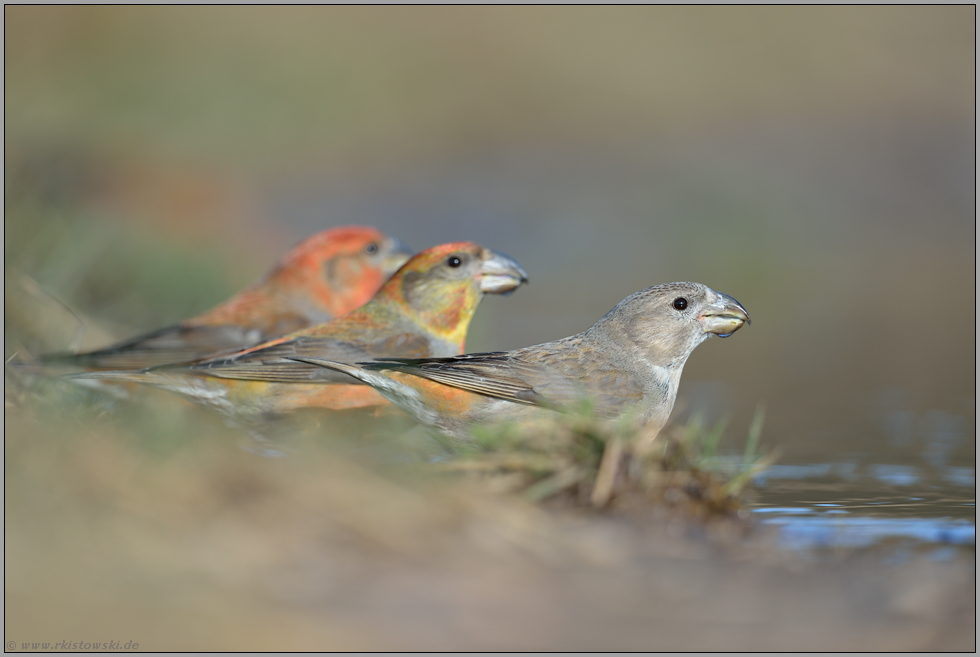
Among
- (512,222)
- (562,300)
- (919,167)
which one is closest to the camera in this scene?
(562,300)

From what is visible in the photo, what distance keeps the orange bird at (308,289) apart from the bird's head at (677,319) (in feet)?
6.68

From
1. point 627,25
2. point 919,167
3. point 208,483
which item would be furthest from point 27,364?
point 627,25

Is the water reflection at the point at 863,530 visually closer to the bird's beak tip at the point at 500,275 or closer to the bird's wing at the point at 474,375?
the bird's wing at the point at 474,375

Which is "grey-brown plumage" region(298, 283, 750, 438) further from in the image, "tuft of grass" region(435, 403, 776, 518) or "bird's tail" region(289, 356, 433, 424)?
"tuft of grass" region(435, 403, 776, 518)

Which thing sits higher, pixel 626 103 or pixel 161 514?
pixel 626 103

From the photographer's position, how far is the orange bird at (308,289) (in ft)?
21.4

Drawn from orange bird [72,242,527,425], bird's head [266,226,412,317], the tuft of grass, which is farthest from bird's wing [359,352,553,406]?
bird's head [266,226,412,317]

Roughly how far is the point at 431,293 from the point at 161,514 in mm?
2725

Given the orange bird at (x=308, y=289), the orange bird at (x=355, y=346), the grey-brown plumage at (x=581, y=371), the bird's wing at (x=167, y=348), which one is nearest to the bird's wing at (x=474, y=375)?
the grey-brown plumage at (x=581, y=371)

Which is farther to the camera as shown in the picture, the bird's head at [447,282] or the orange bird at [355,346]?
the bird's head at [447,282]

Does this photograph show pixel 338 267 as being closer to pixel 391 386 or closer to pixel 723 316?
pixel 391 386

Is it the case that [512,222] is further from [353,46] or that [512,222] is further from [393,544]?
[393,544]

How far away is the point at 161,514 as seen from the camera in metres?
3.55

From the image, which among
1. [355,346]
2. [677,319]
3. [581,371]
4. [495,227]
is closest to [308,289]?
[355,346]
